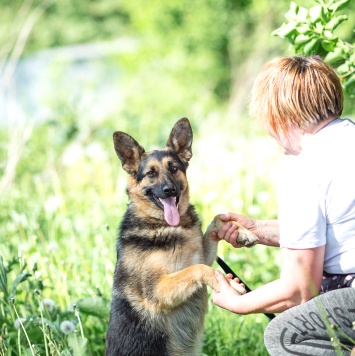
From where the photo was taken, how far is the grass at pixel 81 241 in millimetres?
4234

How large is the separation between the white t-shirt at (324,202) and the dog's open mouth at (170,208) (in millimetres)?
910

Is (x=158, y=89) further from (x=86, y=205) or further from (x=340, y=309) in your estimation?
(x=340, y=309)

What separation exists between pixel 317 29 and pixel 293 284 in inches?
61.2

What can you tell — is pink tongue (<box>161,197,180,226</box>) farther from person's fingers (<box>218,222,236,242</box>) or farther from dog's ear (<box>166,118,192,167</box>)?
dog's ear (<box>166,118,192,167</box>)

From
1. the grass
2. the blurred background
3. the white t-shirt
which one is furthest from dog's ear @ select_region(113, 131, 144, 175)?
the white t-shirt

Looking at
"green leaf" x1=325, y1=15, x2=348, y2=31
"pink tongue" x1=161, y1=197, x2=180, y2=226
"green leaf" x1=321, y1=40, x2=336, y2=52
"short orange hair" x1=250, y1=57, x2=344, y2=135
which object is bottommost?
"pink tongue" x1=161, y1=197, x2=180, y2=226

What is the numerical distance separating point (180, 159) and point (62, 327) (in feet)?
3.87

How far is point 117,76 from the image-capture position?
56.6ft

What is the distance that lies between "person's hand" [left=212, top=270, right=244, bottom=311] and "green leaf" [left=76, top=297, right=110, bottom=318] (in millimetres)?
1274

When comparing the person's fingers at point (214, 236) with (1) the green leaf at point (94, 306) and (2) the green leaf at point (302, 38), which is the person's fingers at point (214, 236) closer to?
(1) the green leaf at point (94, 306)

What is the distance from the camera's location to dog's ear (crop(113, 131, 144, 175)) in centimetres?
414

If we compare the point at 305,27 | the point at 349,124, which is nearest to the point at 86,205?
the point at 305,27

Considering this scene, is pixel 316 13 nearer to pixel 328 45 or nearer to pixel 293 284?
pixel 328 45

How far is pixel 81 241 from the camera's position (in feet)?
20.0
